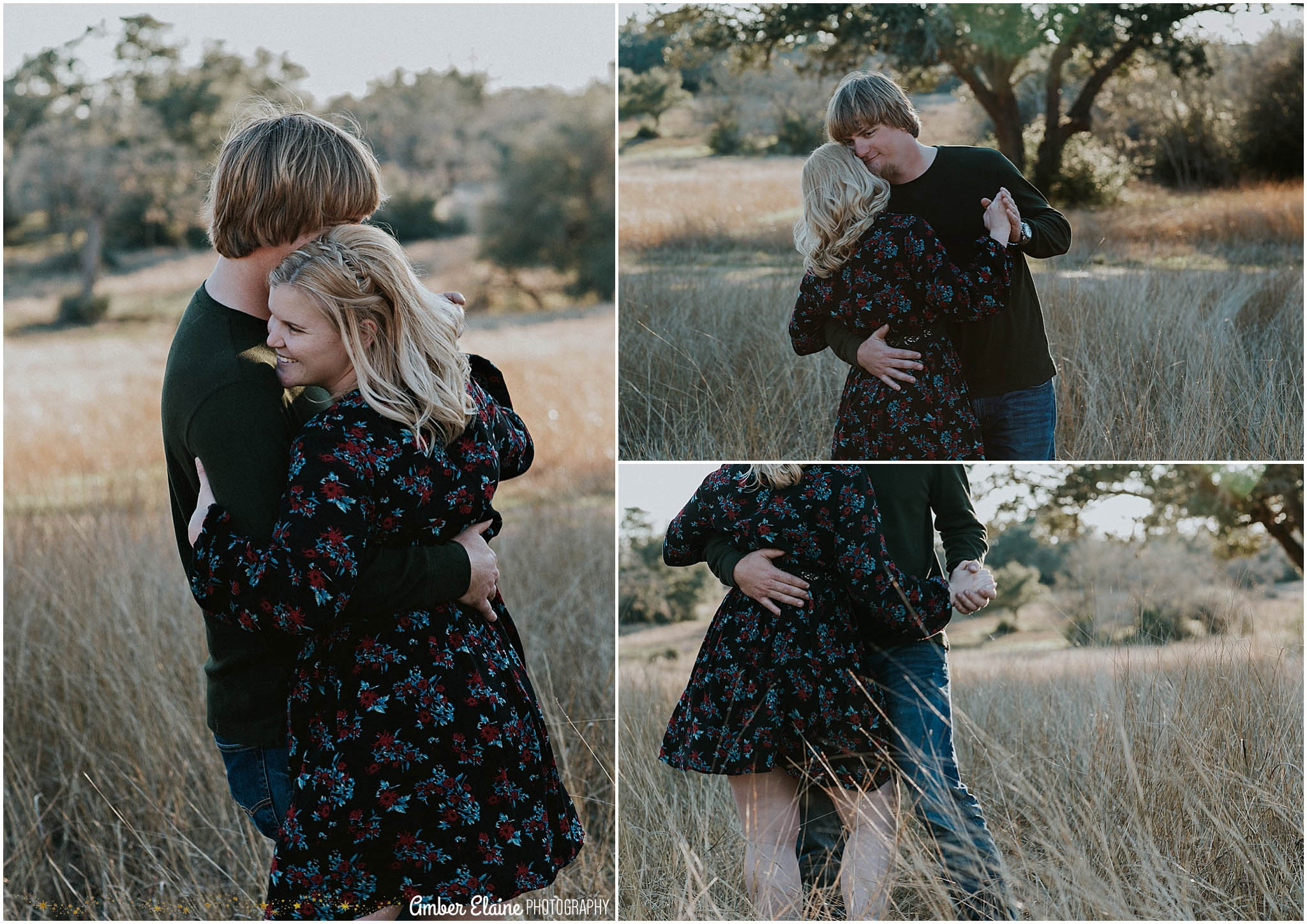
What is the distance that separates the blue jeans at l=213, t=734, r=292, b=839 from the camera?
A: 7.04ft

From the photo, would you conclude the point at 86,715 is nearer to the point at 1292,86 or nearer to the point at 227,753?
the point at 227,753

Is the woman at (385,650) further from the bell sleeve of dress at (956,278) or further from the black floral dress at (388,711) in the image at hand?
the bell sleeve of dress at (956,278)

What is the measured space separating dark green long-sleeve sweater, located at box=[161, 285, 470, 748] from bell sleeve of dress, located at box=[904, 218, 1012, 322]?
134 cm

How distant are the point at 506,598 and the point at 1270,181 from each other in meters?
3.17

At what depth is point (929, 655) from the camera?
267 cm

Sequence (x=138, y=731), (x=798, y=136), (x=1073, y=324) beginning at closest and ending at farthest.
Answer: (x=1073, y=324)
(x=798, y=136)
(x=138, y=731)

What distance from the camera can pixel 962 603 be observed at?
2703 millimetres

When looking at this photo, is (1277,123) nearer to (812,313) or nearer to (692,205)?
(812,313)

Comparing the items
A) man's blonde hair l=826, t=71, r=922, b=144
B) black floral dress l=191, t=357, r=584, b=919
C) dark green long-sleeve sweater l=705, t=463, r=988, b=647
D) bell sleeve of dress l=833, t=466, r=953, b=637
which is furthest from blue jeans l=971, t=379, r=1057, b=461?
black floral dress l=191, t=357, r=584, b=919

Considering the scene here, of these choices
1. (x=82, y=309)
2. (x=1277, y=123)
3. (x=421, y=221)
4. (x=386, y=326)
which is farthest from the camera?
(x=421, y=221)

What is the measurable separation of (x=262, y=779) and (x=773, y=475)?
1.42 m

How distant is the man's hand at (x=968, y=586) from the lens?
2701 millimetres

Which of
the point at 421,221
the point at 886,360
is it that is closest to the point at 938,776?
the point at 886,360

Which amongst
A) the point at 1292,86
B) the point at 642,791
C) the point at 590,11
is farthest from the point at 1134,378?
the point at 590,11
